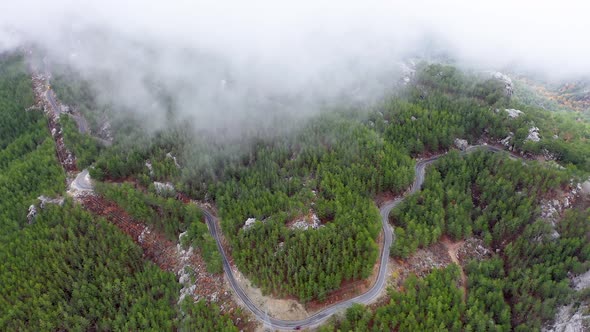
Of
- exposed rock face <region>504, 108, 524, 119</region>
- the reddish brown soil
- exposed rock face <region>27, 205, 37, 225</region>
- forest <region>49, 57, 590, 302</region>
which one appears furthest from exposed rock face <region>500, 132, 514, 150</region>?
exposed rock face <region>27, 205, 37, 225</region>

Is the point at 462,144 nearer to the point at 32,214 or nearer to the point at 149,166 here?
the point at 149,166

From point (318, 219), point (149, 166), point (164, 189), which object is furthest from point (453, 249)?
point (149, 166)

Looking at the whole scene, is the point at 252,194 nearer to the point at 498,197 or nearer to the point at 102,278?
the point at 102,278

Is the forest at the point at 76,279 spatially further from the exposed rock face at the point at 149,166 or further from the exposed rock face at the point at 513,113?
the exposed rock face at the point at 513,113

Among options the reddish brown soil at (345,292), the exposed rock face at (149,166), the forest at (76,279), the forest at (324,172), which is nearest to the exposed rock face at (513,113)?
the forest at (324,172)

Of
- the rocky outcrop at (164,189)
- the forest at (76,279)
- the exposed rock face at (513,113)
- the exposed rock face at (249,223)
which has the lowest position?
the forest at (76,279)

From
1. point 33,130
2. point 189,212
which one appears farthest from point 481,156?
point 33,130
